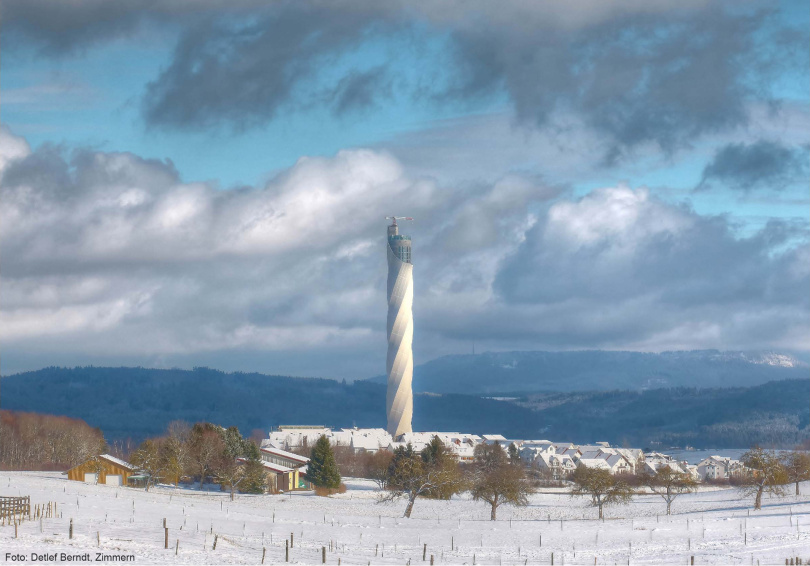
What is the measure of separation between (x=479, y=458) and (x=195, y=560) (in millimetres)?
100725

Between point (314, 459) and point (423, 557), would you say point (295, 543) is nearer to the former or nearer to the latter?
point (423, 557)

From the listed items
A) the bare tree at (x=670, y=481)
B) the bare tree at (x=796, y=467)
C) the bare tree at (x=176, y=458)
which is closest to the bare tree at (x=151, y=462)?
the bare tree at (x=176, y=458)

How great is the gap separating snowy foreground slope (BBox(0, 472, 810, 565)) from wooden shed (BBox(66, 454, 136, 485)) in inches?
128

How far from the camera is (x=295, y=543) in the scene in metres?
58.4

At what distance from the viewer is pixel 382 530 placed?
6881 centimetres

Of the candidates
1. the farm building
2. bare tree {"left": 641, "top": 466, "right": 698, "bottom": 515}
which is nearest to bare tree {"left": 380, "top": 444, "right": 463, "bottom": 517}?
the farm building

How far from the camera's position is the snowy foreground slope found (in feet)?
166

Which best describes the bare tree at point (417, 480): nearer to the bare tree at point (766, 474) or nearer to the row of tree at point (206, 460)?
the row of tree at point (206, 460)

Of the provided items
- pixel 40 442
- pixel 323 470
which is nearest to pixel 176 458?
pixel 323 470

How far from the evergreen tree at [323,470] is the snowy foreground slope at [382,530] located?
20.1ft

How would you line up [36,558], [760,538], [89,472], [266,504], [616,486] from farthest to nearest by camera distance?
[89,472]
[616,486]
[266,504]
[760,538]
[36,558]

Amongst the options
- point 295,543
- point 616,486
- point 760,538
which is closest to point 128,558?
point 295,543

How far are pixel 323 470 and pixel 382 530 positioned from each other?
3731 centimetres

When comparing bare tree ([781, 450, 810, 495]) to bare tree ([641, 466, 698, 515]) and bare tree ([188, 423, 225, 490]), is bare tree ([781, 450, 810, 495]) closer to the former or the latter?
bare tree ([641, 466, 698, 515])
